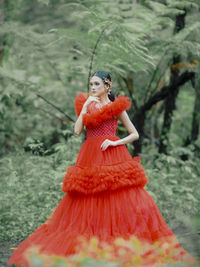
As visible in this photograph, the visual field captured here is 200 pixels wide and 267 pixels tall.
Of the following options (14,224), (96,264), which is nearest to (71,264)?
(96,264)

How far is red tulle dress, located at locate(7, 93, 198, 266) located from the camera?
354 centimetres

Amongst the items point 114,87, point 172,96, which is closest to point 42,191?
point 114,87

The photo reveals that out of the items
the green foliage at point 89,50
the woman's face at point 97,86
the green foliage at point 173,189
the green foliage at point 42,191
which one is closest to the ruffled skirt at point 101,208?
the woman's face at point 97,86

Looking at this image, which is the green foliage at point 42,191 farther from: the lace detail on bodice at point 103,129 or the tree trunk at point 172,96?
the lace detail on bodice at point 103,129

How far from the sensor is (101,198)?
12.2 feet

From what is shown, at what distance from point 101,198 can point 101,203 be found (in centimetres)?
5

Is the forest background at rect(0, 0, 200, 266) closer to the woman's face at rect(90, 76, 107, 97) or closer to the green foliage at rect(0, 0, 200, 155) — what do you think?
the green foliage at rect(0, 0, 200, 155)

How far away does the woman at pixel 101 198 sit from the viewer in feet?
11.6

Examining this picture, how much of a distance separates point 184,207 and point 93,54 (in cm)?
328

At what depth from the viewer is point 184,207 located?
21.4 ft

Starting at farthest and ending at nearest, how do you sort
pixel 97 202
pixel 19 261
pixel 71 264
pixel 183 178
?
1. pixel 183 178
2. pixel 97 202
3. pixel 19 261
4. pixel 71 264

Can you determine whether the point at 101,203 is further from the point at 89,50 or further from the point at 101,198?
the point at 89,50

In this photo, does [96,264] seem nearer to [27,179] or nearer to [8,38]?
[27,179]

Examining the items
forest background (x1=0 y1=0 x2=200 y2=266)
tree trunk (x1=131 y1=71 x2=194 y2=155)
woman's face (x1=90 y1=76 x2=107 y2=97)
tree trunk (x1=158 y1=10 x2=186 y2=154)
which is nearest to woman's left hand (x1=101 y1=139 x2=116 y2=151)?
woman's face (x1=90 y1=76 x2=107 y2=97)
